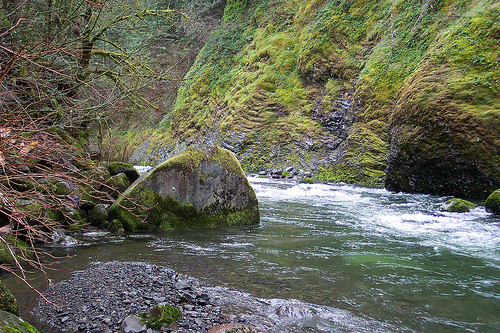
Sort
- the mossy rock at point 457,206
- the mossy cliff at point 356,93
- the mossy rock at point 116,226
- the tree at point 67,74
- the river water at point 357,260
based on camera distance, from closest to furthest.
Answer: the river water at point 357,260, the tree at point 67,74, the mossy rock at point 116,226, the mossy rock at point 457,206, the mossy cliff at point 356,93

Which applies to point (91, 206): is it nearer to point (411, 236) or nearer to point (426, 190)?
point (411, 236)

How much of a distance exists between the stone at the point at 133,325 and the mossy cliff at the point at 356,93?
7065 mm

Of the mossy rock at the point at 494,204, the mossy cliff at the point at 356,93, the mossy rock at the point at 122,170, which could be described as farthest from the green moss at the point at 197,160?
the mossy rock at the point at 494,204

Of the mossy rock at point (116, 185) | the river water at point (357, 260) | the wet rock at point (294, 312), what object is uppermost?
the mossy rock at point (116, 185)

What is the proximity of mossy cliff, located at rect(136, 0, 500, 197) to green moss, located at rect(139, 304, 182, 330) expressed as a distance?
6.97 m

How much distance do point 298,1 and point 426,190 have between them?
60.8 ft

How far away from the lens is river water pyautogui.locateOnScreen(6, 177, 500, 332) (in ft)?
10.6

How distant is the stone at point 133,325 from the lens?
260cm

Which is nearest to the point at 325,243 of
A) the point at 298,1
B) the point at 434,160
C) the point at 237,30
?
the point at 434,160

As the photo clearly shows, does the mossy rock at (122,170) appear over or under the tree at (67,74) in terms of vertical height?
under

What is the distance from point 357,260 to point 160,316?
2955 mm

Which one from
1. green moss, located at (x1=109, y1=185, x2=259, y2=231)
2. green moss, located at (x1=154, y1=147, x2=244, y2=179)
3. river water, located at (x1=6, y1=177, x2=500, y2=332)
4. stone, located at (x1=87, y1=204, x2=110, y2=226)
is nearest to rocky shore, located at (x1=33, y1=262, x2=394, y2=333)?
river water, located at (x1=6, y1=177, x2=500, y2=332)

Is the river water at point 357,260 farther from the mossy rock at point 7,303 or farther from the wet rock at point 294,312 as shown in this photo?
the mossy rock at point 7,303

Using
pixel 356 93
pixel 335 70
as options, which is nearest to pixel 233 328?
pixel 356 93
